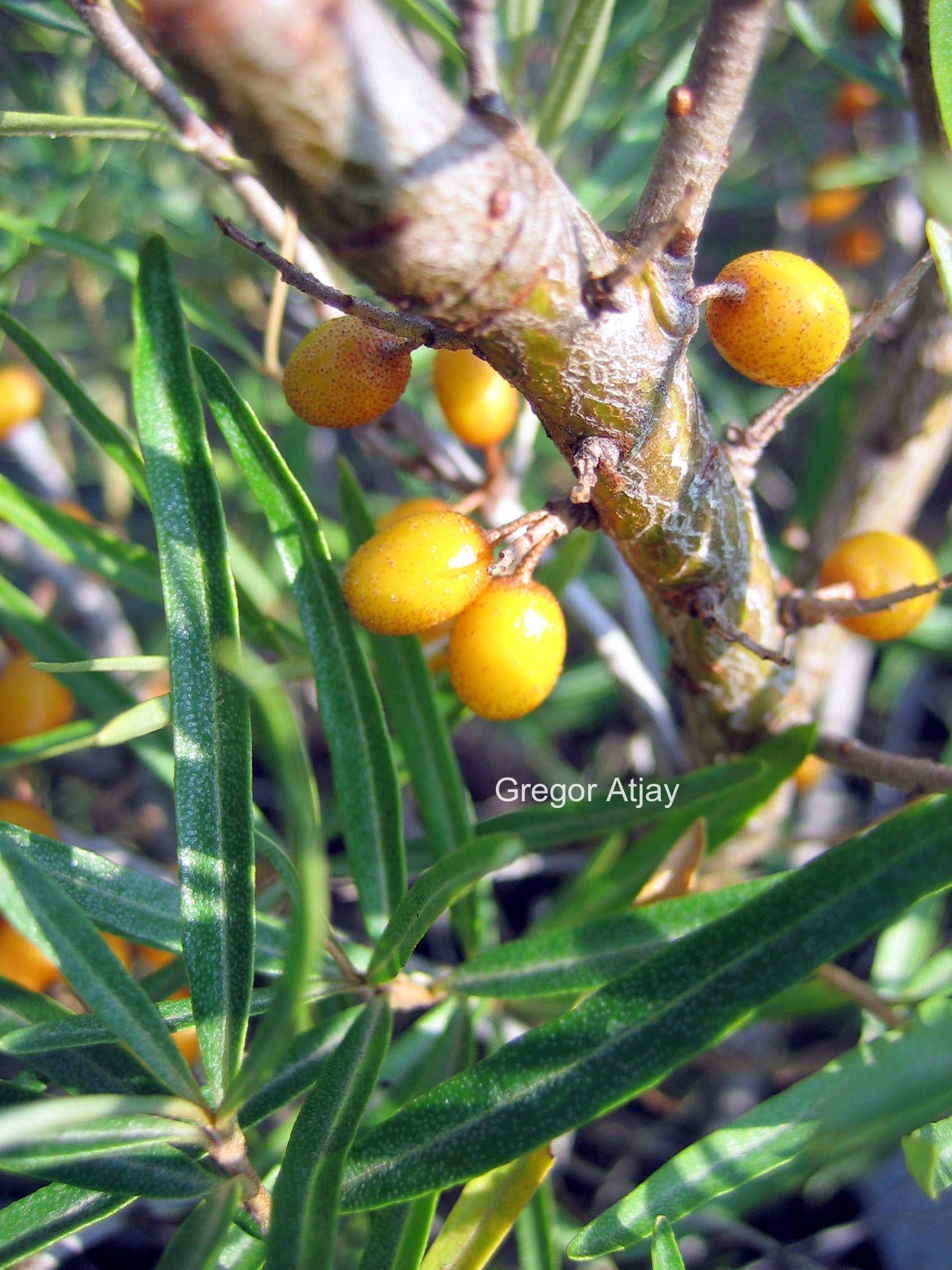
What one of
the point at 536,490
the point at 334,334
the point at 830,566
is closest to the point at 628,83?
the point at 536,490

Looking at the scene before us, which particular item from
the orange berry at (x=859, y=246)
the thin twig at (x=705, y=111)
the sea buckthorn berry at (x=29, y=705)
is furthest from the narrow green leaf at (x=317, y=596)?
the orange berry at (x=859, y=246)

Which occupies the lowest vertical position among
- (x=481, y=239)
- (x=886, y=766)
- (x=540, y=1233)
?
(x=540, y=1233)

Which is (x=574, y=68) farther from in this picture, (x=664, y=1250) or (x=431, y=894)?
(x=664, y=1250)

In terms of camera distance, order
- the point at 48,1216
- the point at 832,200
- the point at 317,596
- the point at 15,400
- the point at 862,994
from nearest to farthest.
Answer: the point at 48,1216
the point at 317,596
the point at 862,994
the point at 15,400
the point at 832,200

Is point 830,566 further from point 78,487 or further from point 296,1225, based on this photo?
point 78,487

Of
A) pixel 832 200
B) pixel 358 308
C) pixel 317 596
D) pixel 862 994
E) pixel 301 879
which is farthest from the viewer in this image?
pixel 832 200

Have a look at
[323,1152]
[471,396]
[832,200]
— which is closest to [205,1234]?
[323,1152]
